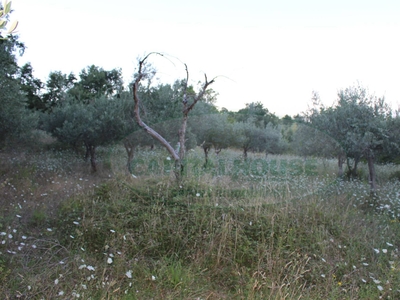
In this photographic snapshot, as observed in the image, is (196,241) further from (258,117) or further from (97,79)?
(97,79)

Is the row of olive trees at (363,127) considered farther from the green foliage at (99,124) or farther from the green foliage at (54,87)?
the green foliage at (54,87)

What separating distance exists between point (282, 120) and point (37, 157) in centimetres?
884

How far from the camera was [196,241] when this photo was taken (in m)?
3.57

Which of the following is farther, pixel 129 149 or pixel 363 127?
pixel 129 149

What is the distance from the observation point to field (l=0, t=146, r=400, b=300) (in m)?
2.94

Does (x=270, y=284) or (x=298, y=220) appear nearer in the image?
(x=270, y=284)

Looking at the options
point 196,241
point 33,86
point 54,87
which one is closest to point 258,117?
point 196,241

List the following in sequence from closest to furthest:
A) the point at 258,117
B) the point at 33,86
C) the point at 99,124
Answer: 1. the point at 99,124
2. the point at 258,117
3. the point at 33,86

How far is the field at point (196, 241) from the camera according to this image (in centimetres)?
294

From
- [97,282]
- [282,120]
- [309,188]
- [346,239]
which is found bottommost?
[97,282]

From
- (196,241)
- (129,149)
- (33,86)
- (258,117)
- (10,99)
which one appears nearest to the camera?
(196,241)

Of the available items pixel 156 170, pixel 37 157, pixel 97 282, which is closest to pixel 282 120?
pixel 156 170

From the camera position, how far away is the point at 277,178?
5.49 m

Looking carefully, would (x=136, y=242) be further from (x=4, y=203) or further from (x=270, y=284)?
(x=4, y=203)
